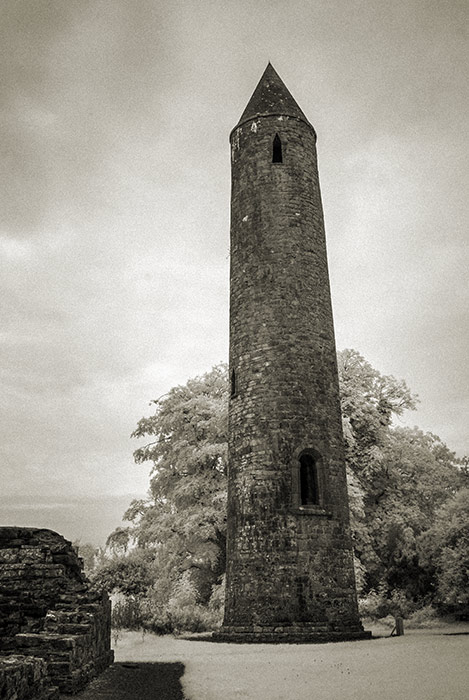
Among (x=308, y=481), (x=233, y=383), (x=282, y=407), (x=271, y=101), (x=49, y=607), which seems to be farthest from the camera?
(x=271, y=101)

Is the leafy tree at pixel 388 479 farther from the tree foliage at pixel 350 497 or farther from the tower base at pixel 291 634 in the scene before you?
the tower base at pixel 291 634

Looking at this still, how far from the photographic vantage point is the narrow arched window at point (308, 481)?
15.0 metres

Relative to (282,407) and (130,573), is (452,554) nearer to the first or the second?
(282,407)

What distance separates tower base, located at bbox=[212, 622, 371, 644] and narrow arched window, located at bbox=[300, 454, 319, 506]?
266 centimetres

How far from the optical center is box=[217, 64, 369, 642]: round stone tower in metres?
14.0

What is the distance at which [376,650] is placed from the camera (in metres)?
10.4

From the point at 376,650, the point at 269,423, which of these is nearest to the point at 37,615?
A: the point at 376,650

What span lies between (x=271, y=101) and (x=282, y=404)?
359 inches

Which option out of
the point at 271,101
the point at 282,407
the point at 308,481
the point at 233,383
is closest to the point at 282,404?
the point at 282,407

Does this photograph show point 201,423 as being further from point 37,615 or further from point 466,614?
point 37,615

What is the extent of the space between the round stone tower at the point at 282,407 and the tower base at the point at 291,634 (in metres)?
0.03

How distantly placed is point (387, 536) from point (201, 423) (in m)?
7.22

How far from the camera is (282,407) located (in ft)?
50.2

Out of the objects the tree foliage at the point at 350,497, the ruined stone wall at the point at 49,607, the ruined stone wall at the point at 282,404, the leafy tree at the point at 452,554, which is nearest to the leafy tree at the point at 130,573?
the tree foliage at the point at 350,497
